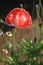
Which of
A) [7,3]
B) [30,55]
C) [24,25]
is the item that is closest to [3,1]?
[7,3]

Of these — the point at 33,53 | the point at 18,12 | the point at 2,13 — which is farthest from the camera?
the point at 2,13

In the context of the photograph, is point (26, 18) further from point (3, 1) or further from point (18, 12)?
point (3, 1)

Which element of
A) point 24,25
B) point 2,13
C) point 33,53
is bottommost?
point 2,13

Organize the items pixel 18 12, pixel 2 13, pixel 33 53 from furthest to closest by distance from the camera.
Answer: pixel 2 13, pixel 18 12, pixel 33 53

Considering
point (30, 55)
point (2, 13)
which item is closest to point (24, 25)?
point (30, 55)

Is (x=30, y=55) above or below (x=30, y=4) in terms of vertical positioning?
above

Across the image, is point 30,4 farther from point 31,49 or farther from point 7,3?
point 31,49

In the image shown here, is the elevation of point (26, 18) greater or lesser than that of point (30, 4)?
greater

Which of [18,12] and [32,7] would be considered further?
[32,7]

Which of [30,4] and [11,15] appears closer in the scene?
[11,15]
